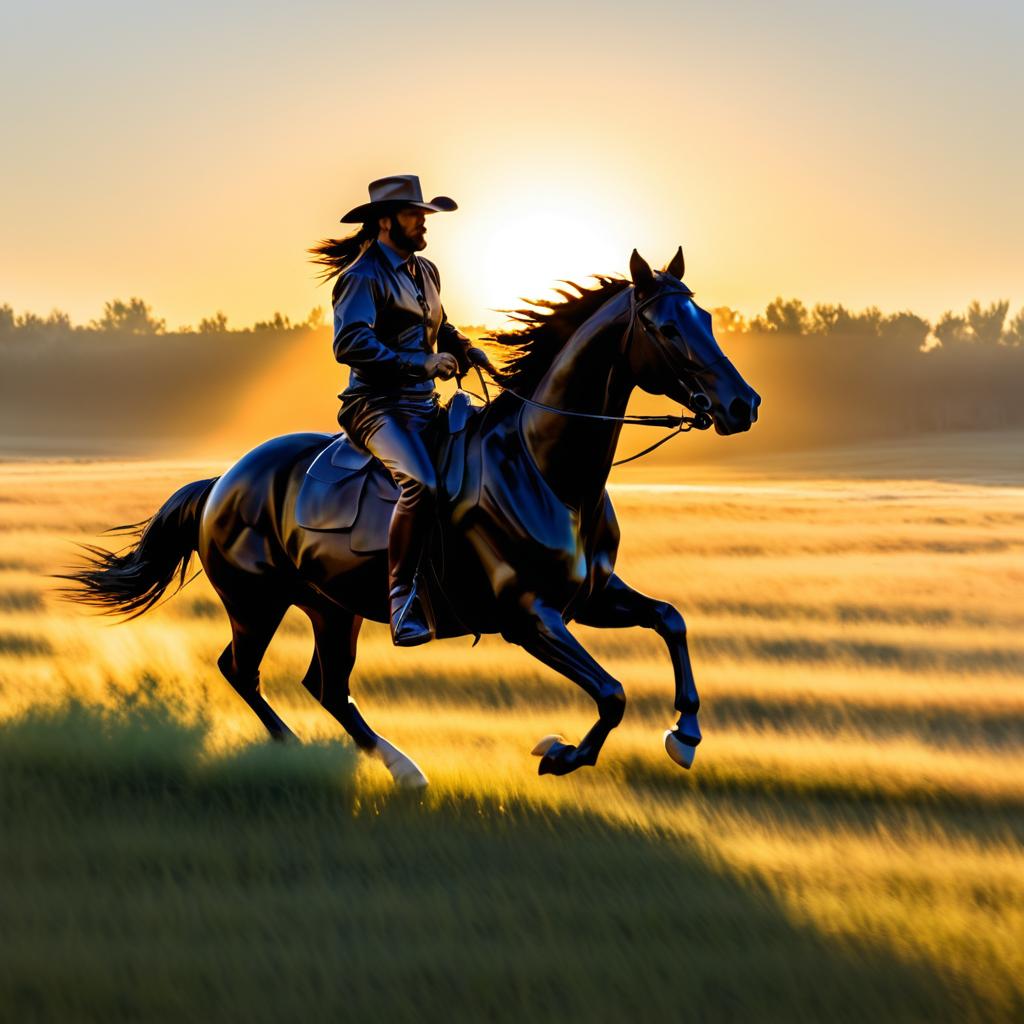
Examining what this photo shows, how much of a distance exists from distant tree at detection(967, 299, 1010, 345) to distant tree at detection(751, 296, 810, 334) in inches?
613

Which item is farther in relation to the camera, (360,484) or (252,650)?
(252,650)

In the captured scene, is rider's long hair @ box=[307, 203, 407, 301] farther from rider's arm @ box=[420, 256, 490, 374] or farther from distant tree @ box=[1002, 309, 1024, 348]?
distant tree @ box=[1002, 309, 1024, 348]

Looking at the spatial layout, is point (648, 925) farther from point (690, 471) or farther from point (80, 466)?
point (690, 471)

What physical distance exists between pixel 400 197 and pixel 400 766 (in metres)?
2.99

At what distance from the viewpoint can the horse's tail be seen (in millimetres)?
9477

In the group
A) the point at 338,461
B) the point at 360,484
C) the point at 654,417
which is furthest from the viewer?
the point at 338,461

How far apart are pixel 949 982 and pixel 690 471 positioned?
163ft

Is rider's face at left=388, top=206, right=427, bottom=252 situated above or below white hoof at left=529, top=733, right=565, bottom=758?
above

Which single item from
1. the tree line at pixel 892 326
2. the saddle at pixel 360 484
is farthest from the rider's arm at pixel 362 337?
the tree line at pixel 892 326

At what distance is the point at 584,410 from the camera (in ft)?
24.3

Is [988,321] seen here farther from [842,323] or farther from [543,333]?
[543,333]

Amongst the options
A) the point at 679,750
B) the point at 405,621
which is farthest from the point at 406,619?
the point at 679,750

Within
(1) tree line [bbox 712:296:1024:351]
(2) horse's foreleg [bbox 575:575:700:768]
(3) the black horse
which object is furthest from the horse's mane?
(1) tree line [bbox 712:296:1024:351]

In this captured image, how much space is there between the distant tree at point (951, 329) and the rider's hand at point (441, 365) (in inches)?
4122
